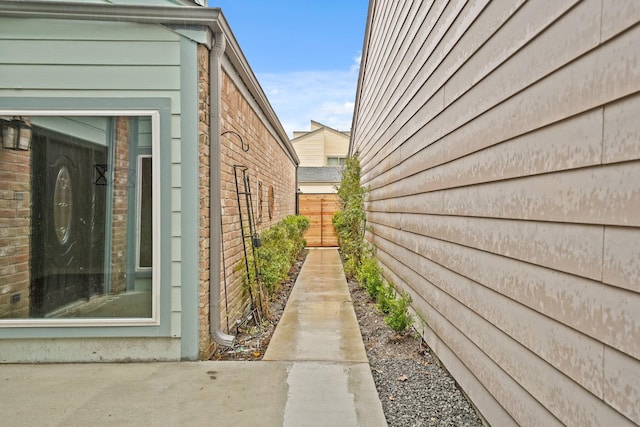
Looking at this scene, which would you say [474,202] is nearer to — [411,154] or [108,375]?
[411,154]

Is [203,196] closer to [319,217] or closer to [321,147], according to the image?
[319,217]

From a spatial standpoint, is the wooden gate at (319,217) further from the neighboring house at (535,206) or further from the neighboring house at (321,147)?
the neighboring house at (321,147)

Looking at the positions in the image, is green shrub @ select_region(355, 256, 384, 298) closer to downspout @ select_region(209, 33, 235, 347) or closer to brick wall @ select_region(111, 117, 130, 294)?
downspout @ select_region(209, 33, 235, 347)

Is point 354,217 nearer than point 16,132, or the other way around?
point 16,132

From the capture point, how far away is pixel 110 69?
3.63 m

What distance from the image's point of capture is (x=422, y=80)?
13.2ft

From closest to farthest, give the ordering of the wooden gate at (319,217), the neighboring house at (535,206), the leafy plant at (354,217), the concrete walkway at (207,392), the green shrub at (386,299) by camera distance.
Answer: the neighboring house at (535,206) < the concrete walkway at (207,392) < the green shrub at (386,299) < the leafy plant at (354,217) < the wooden gate at (319,217)

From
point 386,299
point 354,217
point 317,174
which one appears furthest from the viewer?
point 317,174

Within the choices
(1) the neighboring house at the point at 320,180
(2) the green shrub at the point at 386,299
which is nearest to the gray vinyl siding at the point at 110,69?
(2) the green shrub at the point at 386,299

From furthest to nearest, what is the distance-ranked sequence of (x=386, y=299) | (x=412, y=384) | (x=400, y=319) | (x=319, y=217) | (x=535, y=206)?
(x=319, y=217) → (x=386, y=299) → (x=400, y=319) → (x=412, y=384) → (x=535, y=206)

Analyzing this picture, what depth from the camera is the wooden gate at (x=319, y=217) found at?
1455 cm

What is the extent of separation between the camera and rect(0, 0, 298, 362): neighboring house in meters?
3.58

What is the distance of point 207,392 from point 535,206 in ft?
8.37

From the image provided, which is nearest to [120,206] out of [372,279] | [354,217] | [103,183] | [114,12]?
[103,183]
